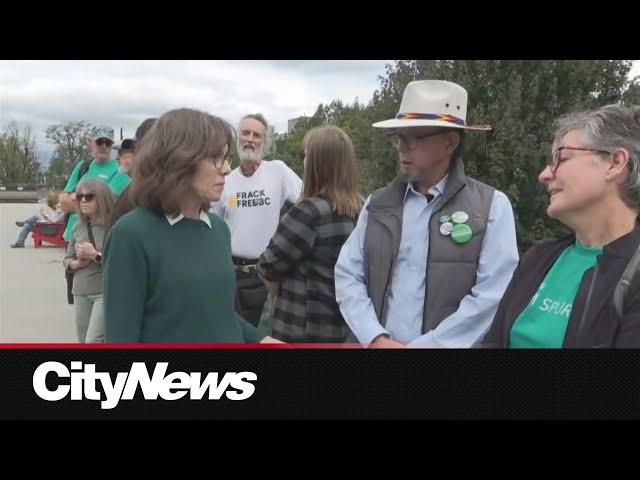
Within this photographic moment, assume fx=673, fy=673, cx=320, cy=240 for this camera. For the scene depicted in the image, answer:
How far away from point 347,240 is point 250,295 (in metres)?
0.39

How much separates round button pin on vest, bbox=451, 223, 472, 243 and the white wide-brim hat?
322 mm

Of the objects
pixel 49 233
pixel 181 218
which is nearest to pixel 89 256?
pixel 49 233

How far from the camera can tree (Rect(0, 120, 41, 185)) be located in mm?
2293

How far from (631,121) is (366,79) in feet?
2.78

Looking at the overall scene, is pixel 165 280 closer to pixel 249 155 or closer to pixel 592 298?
pixel 249 155

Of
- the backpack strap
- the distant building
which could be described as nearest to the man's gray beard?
the distant building

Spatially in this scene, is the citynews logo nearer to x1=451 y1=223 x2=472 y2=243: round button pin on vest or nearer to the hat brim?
x1=451 y1=223 x2=472 y2=243: round button pin on vest

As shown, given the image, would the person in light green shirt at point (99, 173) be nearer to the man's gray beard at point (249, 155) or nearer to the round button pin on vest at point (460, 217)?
the man's gray beard at point (249, 155)

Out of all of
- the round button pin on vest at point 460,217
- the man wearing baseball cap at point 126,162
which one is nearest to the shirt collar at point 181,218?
the man wearing baseball cap at point 126,162

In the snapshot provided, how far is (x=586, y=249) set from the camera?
5.90 feet

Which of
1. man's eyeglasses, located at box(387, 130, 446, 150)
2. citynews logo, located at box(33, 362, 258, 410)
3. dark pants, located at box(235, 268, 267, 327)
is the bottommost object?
citynews logo, located at box(33, 362, 258, 410)

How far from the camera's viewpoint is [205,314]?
178 cm

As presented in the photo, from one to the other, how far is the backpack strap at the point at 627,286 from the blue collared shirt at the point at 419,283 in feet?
1.29
